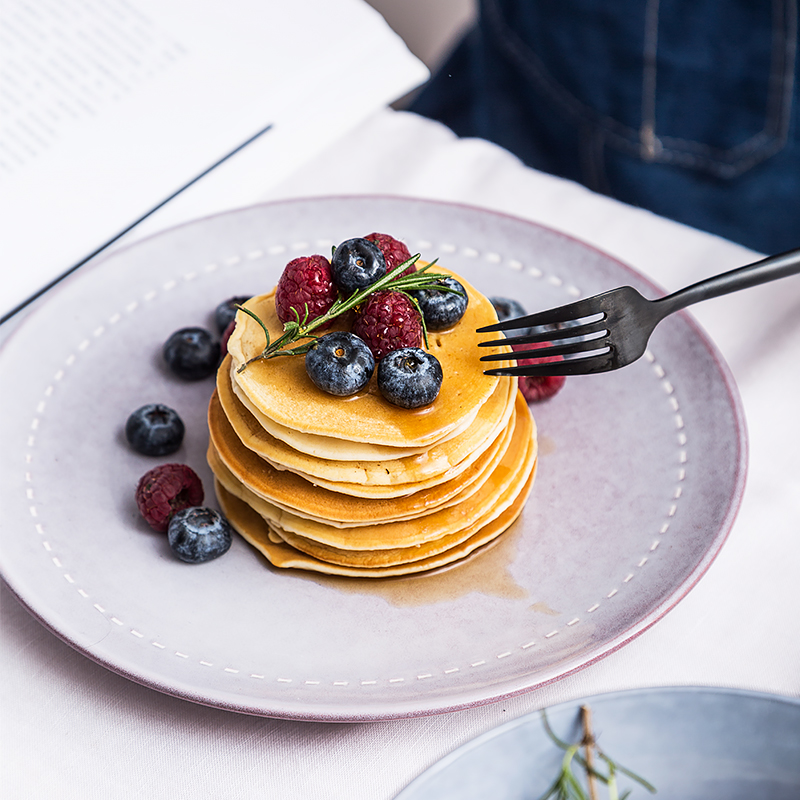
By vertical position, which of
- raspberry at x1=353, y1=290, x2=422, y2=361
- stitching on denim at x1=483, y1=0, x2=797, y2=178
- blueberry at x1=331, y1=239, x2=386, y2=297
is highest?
blueberry at x1=331, y1=239, x2=386, y2=297

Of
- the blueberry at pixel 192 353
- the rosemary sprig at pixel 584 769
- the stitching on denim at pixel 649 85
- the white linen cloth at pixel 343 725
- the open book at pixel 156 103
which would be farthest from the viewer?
the stitching on denim at pixel 649 85

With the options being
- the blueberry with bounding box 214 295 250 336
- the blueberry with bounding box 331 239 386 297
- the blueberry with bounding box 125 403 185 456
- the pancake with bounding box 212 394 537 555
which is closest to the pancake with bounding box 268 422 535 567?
the pancake with bounding box 212 394 537 555

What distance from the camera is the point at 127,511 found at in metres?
1.31

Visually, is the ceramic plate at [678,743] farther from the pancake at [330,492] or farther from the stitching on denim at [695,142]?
the stitching on denim at [695,142]

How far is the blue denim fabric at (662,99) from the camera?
2328 millimetres

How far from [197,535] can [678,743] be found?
2.26 ft

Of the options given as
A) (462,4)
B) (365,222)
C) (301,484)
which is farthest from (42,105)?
(462,4)

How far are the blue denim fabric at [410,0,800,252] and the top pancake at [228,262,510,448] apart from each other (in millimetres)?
1551

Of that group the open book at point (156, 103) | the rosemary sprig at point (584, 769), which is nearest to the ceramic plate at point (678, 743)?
the rosemary sprig at point (584, 769)

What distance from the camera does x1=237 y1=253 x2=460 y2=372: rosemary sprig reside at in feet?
3.86

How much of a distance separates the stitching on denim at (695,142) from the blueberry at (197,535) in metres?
1.96

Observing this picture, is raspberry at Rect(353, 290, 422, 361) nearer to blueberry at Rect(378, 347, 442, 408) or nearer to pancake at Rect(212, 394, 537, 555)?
blueberry at Rect(378, 347, 442, 408)

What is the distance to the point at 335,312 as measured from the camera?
118cm

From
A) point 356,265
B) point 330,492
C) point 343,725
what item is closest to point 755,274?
point 356,265
